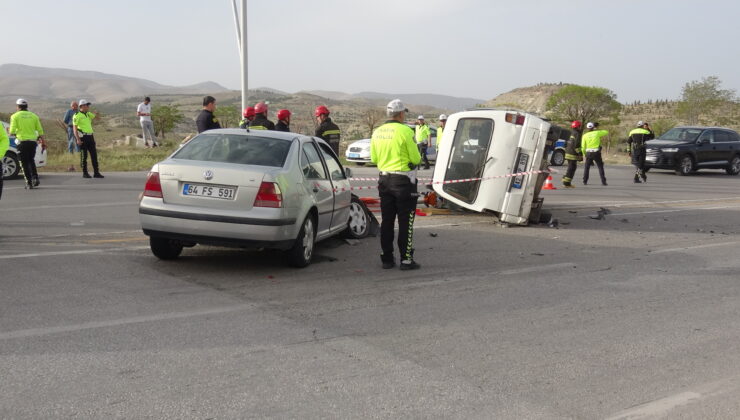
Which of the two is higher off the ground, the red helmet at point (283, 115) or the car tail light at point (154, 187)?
the red helmet at point (283, 115)

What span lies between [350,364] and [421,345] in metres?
0.72

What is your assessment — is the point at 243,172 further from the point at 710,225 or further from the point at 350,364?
the point at 710,225

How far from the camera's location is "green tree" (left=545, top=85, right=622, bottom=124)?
56719 millimetres

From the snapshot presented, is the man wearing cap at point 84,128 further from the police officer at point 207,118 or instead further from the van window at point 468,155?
the van window at point 468,155

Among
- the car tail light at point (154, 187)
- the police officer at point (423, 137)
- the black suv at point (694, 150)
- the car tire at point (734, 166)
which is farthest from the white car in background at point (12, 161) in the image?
the car tire at point (734, 166)

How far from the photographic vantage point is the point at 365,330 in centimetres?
571

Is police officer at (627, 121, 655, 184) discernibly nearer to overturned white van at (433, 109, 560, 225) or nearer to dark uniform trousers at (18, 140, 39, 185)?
overturned white van at (433, 109, 560, 225)

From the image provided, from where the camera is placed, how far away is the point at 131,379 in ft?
14.5

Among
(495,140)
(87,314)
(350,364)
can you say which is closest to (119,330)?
(87,314)

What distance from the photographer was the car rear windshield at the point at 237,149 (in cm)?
774

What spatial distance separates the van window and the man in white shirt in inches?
673

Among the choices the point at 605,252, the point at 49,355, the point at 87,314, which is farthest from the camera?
the point at 605,252

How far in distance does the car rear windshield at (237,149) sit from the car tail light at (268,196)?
0.45 meters

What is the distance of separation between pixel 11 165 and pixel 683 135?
22999 millimetres
